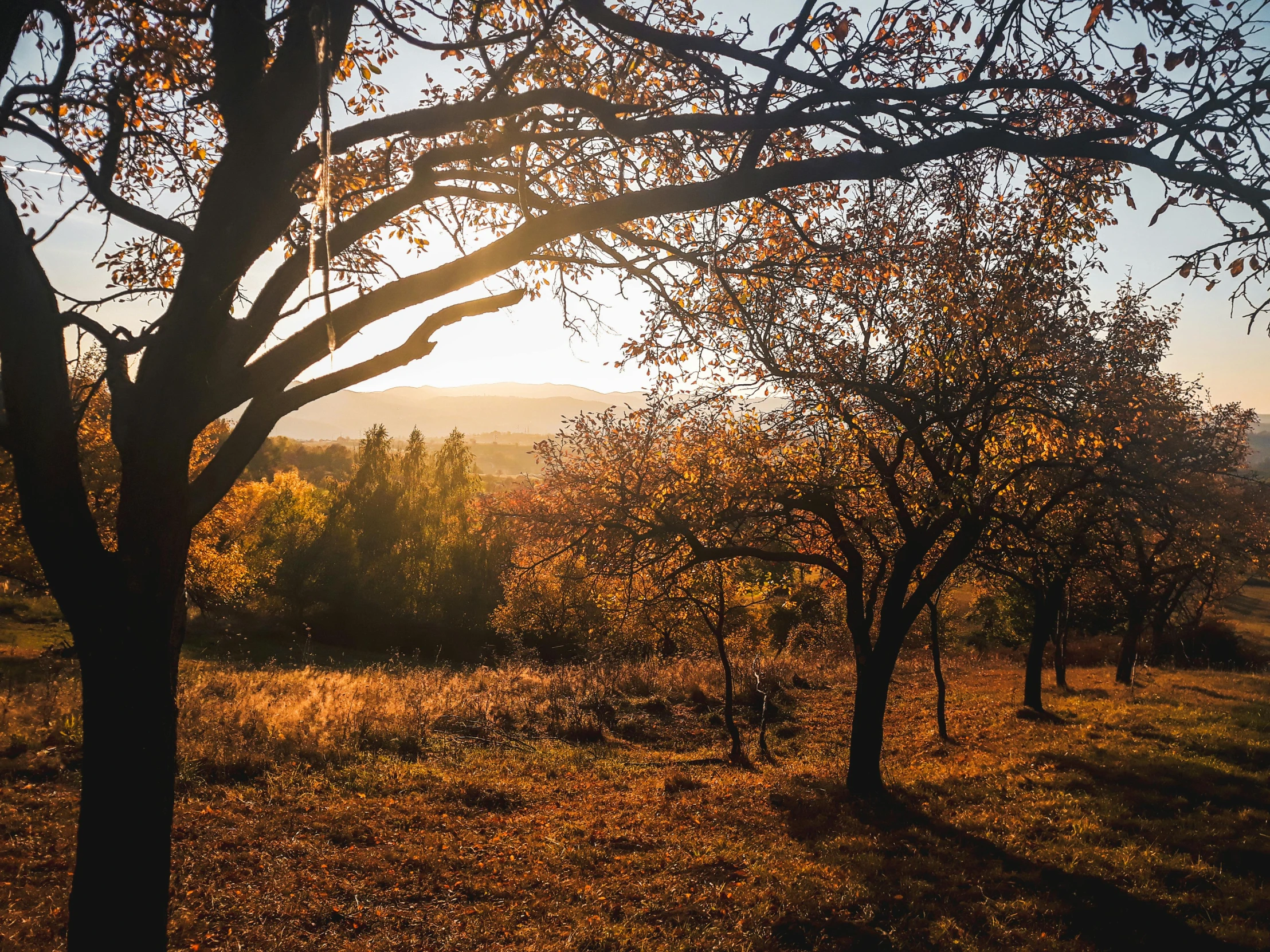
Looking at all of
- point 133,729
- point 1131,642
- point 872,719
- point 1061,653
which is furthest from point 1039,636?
point 133,729

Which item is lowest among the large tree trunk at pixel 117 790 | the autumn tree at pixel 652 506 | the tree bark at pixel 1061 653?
the tree bark at pixel 1061 653

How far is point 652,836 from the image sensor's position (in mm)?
9164

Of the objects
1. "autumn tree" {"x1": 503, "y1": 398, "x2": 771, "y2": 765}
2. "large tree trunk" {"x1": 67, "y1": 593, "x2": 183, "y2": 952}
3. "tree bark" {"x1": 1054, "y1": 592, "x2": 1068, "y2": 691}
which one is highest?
"autumn tree" {"x1": 503, "y1": 398, "x2": 771, "y2": 765}

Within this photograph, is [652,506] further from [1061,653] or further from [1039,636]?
[1061,653]

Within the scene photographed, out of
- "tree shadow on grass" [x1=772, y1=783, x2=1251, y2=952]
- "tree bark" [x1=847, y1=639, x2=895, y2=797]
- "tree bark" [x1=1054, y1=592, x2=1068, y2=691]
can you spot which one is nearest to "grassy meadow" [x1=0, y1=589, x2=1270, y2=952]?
"tree shadow on grass" [x1=772, y1=783, x2=1251, y2=952]

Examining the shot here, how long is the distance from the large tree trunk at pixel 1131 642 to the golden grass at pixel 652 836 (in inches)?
235

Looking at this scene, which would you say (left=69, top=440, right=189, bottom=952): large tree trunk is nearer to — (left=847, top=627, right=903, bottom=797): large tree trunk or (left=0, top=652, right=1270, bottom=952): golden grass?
(left=0, top=652, right=1270, bottom=952): golden grass

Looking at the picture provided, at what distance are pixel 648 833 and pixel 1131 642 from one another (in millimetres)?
20827

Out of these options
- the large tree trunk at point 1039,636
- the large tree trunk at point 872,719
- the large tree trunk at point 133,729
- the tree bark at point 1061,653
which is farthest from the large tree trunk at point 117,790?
the tree bark at point 1061,653

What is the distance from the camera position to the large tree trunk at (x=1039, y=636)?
17.7m

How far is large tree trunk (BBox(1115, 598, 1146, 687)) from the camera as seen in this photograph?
21156mm

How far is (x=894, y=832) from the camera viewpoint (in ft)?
29.6

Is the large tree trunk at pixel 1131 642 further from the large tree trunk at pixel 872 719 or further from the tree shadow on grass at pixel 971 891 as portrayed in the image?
the tree shadow on grass at pixel 971 891

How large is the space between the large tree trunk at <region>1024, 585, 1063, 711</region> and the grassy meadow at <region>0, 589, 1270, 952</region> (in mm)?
889
